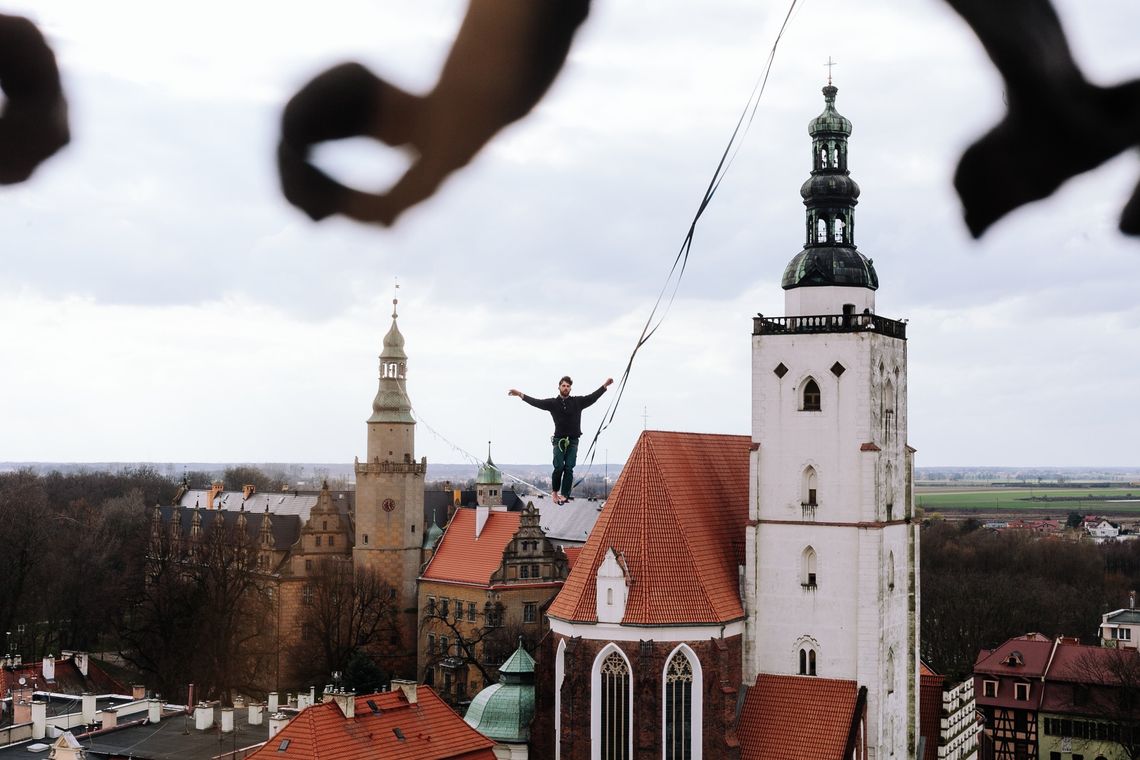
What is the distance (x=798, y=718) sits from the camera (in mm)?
43188

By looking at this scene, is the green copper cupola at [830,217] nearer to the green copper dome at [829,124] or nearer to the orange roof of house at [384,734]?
the green copper dome at [829,124]

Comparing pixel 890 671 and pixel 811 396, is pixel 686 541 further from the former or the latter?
pixel 890 671

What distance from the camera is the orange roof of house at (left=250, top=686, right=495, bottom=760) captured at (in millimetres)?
39656

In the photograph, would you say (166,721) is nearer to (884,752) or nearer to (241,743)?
(241,743)

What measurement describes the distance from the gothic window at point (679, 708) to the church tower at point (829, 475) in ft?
11.2

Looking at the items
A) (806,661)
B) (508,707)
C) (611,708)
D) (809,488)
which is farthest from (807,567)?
(508,707)

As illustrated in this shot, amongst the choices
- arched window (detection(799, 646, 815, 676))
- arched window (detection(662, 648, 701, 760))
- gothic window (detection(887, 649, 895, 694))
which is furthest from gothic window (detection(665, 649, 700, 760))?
gothic window (detection(887, 649, 895, 694))

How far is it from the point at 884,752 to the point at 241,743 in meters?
24.3

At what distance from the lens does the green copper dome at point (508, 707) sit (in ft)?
154

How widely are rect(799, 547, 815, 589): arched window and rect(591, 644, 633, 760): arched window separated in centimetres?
749

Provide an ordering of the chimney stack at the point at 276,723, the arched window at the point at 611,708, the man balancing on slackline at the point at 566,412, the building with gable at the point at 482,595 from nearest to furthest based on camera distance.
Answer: the man balancing on slackline at the point at 566,412
the arched window at the point at 611,708
the chimney stack at the point at 276,723
the building with gable at the point at 482,595

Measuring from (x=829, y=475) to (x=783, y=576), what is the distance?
416 centimetres

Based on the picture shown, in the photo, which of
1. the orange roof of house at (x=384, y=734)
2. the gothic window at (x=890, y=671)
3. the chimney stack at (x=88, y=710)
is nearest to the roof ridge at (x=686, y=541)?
the gothic window at (x=890, y=671)

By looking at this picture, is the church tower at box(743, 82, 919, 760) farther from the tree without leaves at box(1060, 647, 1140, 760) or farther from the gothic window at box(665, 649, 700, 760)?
the tree without leaves at box(1060, 647, 1140, 760)
